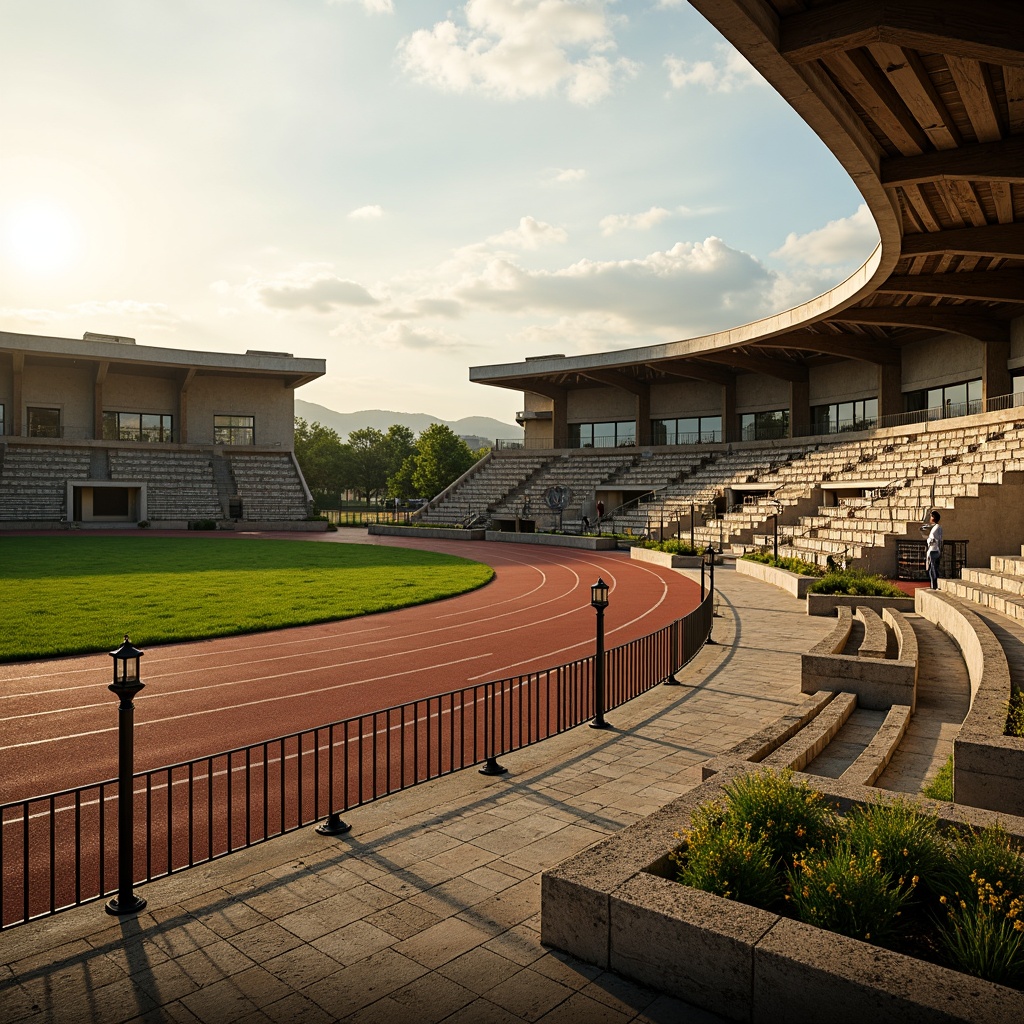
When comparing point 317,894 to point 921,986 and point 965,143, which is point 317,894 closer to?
point 921,986

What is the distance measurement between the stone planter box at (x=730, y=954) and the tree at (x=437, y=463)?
81.6 meters

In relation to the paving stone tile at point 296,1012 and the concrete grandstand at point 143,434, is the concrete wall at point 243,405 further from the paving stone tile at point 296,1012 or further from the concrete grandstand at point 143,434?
the paving stone tile at point 296,1012

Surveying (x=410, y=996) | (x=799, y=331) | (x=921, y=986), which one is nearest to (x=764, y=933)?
(x=921, y=986)

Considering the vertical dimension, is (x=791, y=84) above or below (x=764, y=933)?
above

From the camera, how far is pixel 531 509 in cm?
5153

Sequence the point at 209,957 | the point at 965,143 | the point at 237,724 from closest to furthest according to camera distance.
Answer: the point at 209,957
the point at 237,724
the point at 965,143

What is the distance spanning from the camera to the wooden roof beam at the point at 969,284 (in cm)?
2886

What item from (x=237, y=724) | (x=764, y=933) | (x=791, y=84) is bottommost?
(x=237, y=724)

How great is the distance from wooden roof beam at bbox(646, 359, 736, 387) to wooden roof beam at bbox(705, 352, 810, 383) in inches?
→ 99.2

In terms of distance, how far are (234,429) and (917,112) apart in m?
58.0

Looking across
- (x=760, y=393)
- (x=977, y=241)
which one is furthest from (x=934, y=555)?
(x=760, y=393)

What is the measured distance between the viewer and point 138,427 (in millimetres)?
60625

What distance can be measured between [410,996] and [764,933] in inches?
80.2

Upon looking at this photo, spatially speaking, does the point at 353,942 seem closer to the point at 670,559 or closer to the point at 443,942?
the point at 443,942
